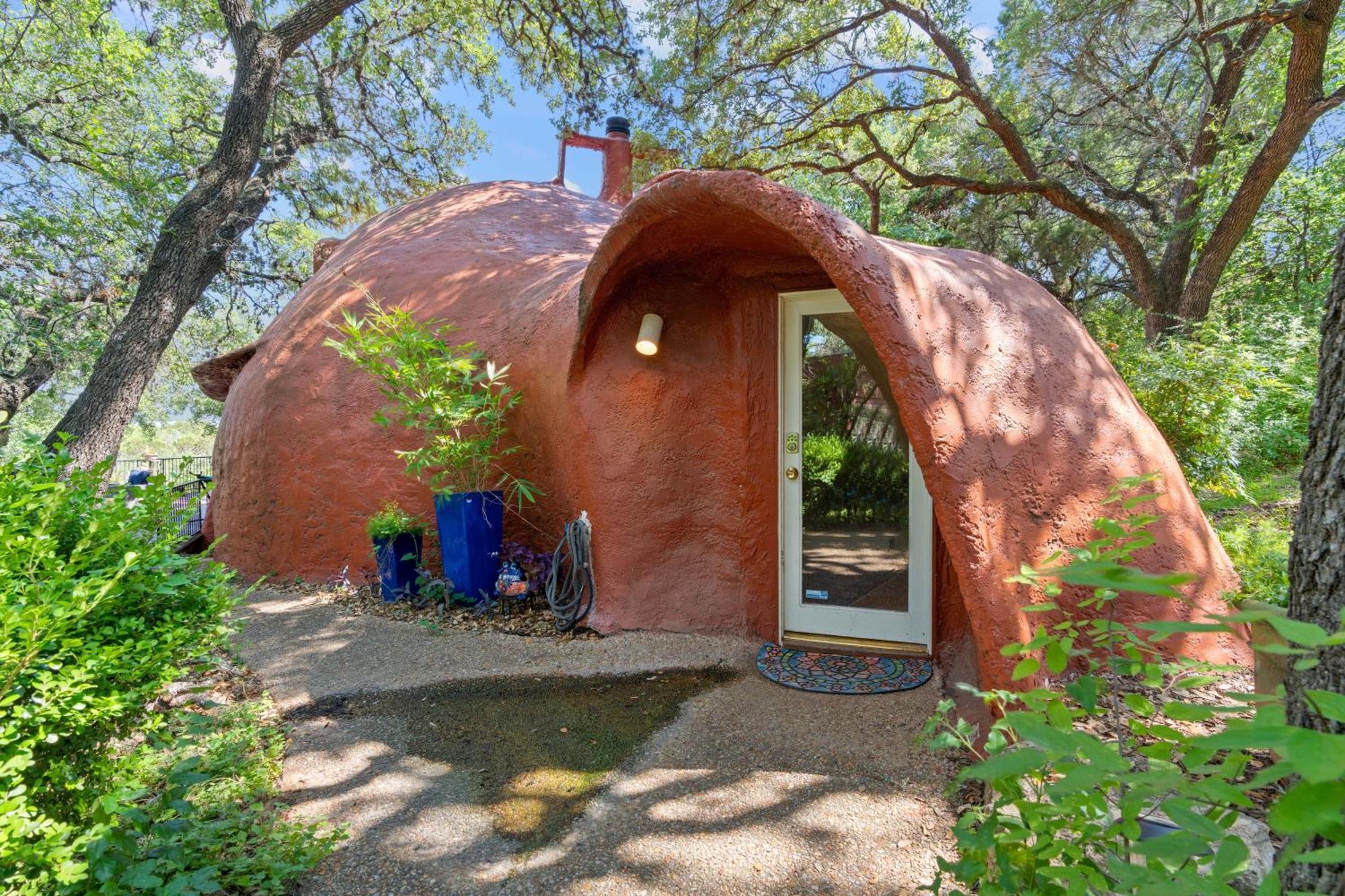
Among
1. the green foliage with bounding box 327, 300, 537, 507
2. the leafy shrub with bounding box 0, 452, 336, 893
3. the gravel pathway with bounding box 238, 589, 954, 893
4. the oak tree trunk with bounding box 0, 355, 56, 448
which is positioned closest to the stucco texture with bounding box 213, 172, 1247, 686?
the green foliage with bounding box 327, 300, 537, 507

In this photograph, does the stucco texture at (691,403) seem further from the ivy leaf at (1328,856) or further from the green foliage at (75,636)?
the green foliage at (75,636)

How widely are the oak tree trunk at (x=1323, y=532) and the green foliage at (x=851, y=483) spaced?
2832 millimetres

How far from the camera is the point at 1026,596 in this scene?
2.62 m

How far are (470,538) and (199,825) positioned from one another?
2.85 metres

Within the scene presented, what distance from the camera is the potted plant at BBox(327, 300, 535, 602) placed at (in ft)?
15.5

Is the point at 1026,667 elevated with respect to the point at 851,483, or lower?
lower

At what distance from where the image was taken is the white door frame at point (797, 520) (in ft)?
13.9

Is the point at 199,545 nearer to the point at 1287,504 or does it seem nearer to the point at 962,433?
the point at 962,433

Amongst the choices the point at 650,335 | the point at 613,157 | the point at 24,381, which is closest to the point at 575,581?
the point at 650,335

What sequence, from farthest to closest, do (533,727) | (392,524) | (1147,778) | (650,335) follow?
(392,524), (650,335), (533,727), (1147,778)

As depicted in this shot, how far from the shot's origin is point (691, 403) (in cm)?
448

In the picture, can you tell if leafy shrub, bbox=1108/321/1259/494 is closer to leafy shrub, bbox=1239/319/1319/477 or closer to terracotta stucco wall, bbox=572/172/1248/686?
leafy shrub, bbox=1239/319/1319/477

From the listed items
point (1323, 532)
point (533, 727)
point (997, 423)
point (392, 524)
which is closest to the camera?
point (1323, 532)

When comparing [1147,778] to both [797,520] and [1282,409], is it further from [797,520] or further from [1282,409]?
[1282,409]
